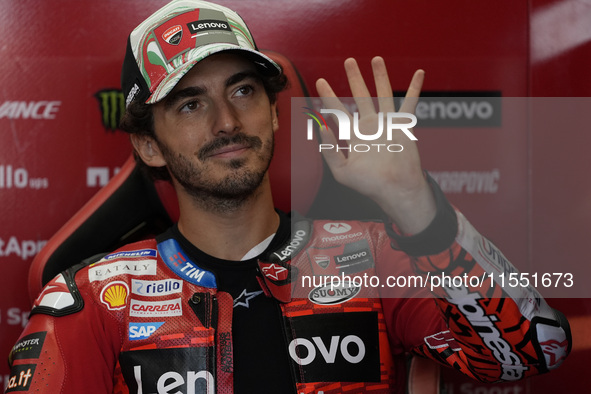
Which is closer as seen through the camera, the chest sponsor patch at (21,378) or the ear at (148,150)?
the chest sponsor patch at (21,378)

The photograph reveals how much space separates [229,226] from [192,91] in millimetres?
279

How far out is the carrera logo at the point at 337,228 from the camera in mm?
1262

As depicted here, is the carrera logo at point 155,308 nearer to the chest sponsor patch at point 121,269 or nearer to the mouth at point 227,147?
the chest sponsor patch at point 121,269

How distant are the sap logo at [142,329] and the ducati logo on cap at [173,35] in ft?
1.75

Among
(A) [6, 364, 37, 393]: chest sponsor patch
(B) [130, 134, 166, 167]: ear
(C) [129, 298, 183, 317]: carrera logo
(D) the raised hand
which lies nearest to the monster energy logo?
(B) [130, 134, 166, 167]: ear

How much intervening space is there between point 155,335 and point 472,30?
98 cm

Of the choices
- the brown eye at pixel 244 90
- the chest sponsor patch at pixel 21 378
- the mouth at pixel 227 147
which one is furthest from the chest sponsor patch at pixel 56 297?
the brown eye at pixel 244 90

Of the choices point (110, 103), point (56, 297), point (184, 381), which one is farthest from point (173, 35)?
point (184, 381)

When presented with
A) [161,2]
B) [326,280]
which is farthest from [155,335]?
[161,2]

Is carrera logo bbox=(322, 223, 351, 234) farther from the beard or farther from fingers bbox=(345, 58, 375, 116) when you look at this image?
fingers bbox=(345, 58, 375, 116)

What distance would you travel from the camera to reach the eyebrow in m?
1.20

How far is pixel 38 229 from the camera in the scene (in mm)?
1447

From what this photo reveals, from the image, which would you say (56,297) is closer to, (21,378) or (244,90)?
(21,378)

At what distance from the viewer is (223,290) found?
1.18 metres
